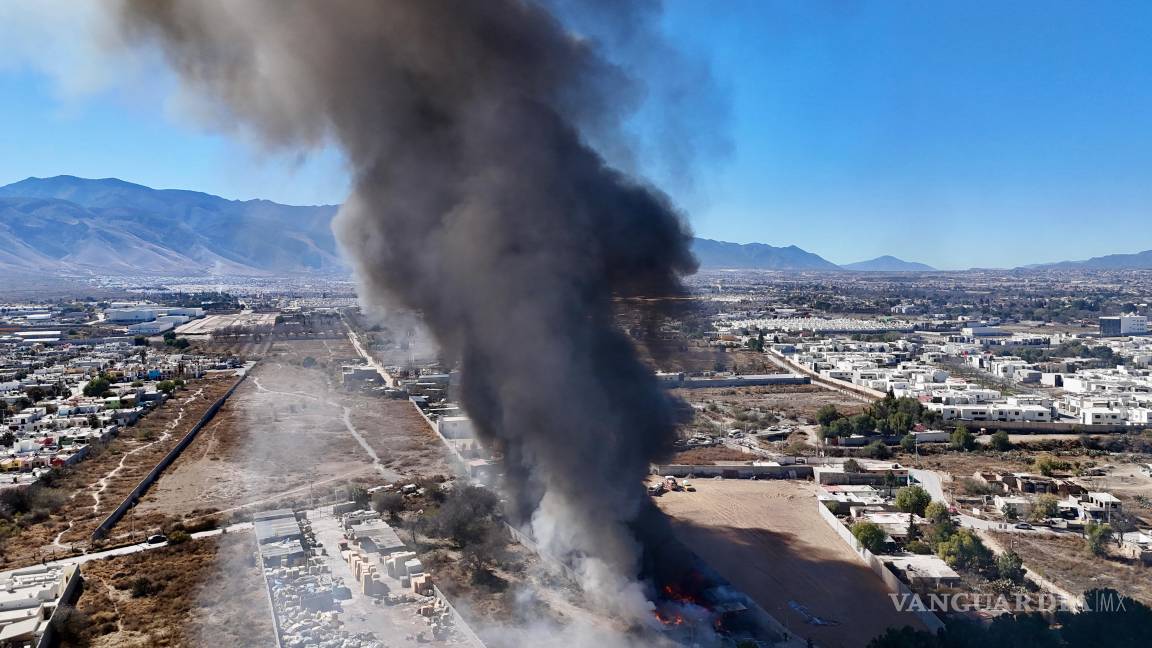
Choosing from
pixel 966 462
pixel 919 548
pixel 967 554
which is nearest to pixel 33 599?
pixel 919 548

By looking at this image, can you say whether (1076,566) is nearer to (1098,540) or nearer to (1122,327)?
(1098,540)

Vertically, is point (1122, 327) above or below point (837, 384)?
above

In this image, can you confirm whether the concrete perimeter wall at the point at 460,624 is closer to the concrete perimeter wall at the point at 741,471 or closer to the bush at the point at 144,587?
the bush at the point at 144,587

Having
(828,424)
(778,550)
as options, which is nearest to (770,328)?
(828,424)

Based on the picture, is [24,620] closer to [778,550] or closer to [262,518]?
[262,518]

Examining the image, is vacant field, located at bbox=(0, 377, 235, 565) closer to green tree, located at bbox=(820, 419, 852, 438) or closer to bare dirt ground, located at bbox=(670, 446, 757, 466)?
bare dirt ground, located at bbox=(670, 446, 757, 466)

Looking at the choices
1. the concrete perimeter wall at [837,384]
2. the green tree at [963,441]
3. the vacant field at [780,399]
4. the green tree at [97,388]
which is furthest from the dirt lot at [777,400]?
the green tree at [97,388]

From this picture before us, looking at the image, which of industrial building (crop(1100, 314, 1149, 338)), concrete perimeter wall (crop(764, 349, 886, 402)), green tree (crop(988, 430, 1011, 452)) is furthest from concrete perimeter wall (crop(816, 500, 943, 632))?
industrial building (crop(1100, 314, 1149, 338))
